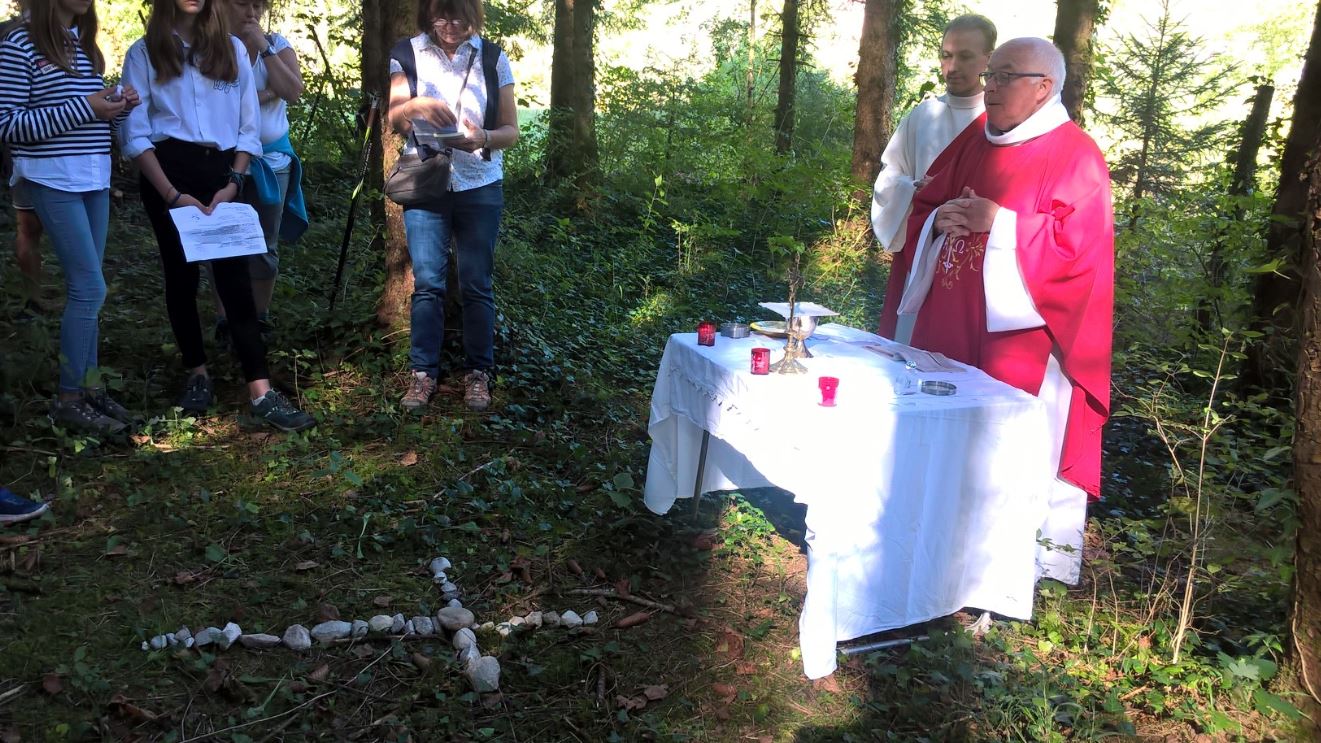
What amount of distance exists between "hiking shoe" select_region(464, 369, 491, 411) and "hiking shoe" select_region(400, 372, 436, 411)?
0.63ft

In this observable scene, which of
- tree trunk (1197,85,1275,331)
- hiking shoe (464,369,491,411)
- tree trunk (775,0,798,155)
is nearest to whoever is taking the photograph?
hiking shoe (464,369,491,411)

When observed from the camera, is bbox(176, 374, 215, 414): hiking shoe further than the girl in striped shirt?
Yes

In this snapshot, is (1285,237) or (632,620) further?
(1285,237)

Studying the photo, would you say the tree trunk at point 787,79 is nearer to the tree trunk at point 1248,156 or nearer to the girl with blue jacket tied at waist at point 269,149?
the tree trunk at point 1248,156

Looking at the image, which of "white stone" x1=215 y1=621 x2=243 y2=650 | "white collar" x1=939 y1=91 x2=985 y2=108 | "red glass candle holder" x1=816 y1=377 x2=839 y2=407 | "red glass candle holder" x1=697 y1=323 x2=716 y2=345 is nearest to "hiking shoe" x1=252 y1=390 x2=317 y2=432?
"white stone" x1=215 y1=621 x2=243 y2=650

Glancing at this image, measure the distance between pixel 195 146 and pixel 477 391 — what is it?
179 centimetres

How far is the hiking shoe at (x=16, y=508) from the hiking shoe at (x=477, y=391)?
1.97 meters

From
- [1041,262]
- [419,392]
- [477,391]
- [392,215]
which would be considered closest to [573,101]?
[392,215]

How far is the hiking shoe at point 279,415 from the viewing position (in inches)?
175

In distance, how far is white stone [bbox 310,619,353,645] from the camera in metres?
3.04

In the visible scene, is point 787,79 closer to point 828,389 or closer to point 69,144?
point 69,144

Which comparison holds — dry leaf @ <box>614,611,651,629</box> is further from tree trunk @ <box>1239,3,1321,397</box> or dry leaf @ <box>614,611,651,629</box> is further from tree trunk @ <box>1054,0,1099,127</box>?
tree trunk @ <box>1054,0,1099,127</box>

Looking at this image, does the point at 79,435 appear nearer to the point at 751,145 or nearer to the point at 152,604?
the point at 152,604

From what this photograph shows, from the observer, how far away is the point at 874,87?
10.3 metres
